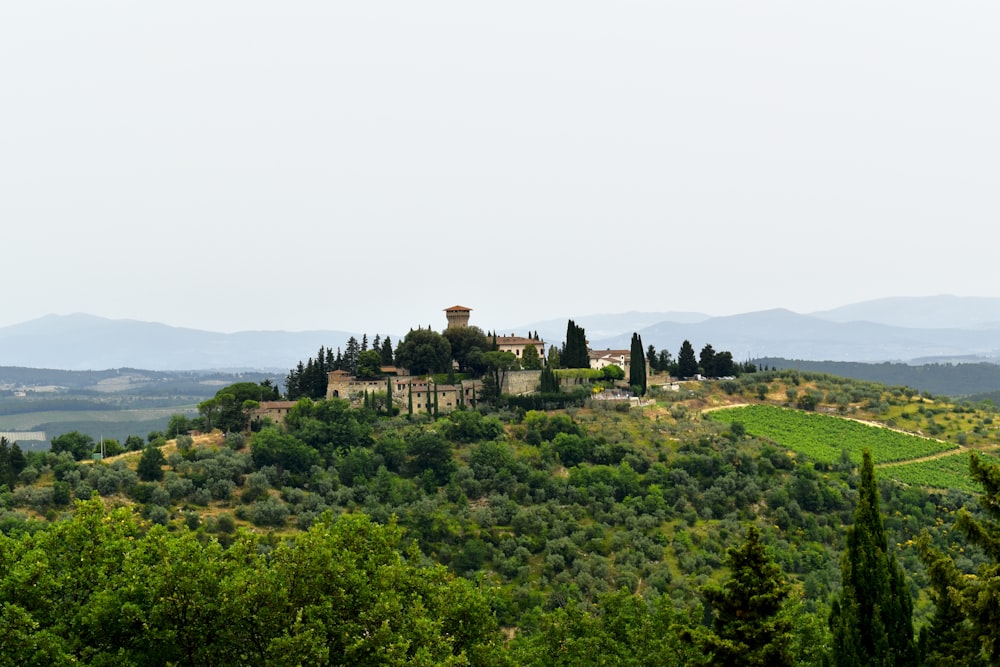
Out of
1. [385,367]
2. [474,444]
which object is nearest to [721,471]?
[474,444]

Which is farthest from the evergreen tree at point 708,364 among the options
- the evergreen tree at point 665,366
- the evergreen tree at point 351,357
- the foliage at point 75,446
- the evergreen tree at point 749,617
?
the evergreen tree at point 749,617

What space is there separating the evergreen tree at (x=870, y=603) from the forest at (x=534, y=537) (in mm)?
54

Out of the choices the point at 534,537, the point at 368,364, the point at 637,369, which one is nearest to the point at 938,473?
the point at 637,369

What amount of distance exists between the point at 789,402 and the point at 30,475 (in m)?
66.5

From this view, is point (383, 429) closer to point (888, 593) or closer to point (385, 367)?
point (385, 367)

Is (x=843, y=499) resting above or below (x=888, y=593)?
below

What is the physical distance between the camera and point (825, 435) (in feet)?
230

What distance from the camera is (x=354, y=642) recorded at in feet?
60.5

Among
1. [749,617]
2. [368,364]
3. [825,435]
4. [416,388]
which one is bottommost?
[825,435]

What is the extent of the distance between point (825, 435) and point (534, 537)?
34.2 meters

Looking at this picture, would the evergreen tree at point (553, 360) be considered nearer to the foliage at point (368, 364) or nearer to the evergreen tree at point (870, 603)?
the foliage at point (368, 364)

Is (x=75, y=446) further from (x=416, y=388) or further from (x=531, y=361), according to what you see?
(x=531, y=361)

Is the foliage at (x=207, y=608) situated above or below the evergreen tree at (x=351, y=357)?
below

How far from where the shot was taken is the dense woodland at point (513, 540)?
18.0 metres
